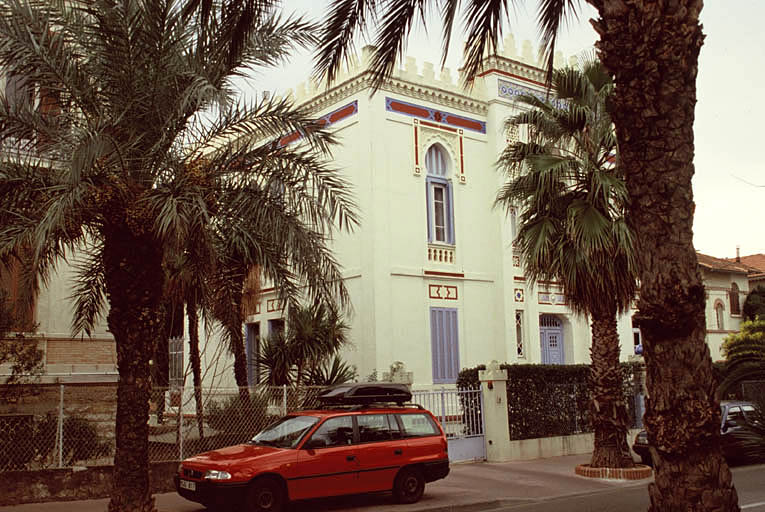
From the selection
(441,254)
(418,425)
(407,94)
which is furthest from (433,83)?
(418,425)

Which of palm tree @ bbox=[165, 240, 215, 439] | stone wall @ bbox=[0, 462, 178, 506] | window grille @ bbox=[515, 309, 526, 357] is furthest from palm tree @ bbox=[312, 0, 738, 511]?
window grille @ bbox=[515, 309, 526, 357]

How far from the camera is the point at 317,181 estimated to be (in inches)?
432

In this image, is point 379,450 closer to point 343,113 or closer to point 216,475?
point 216,475

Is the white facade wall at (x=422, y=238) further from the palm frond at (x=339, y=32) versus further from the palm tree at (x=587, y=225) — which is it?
the palm frond at (x=339, y=32)

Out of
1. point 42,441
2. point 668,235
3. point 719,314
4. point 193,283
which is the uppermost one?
point 719,314

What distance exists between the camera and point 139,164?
10234mm

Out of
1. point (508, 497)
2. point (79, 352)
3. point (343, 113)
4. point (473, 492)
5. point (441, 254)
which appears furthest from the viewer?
point (441, 254)

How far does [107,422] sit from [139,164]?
6182 millimetres

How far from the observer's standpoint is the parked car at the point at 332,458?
10.8 m

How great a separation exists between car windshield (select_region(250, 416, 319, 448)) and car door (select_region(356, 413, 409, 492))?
0.87 meters

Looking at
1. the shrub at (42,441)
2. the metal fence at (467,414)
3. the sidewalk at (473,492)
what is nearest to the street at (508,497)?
the sidewalk at (473,492)

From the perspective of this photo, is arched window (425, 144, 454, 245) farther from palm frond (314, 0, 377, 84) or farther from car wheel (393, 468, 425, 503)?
palm frond (314, 0, 377, 84)

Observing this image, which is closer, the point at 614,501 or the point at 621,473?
the point at 614,501

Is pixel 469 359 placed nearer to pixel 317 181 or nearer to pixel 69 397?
pixel 69 397
